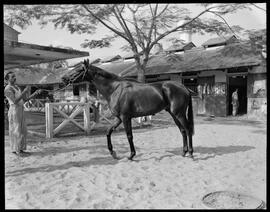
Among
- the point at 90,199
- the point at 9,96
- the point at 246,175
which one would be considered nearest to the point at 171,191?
the point at 90,199

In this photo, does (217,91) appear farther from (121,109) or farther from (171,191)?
(171,191)

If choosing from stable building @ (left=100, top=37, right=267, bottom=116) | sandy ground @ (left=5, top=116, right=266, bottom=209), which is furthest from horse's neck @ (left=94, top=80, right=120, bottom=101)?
Result: stable building @ (left=100, top=37, right=267, bottom=116)

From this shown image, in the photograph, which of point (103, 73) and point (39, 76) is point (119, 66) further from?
point (103, 73)

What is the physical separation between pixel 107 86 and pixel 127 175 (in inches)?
72.0

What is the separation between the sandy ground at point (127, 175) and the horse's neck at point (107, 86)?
4.22ft

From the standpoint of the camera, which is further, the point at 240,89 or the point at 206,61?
the point at 240,89

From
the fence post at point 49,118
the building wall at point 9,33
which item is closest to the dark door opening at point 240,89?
the fence post at point 49,118

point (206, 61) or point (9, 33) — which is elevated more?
point (9, 33)

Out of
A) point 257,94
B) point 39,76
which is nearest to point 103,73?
point 257,94

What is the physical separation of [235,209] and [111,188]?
5.24ft

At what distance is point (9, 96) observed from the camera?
528 centimetres

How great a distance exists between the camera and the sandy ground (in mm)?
3388

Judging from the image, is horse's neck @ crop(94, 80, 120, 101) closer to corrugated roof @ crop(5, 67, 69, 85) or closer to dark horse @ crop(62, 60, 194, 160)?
dark horse @ crop(62, 60, 194, 160)

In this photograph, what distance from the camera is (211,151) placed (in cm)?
624
